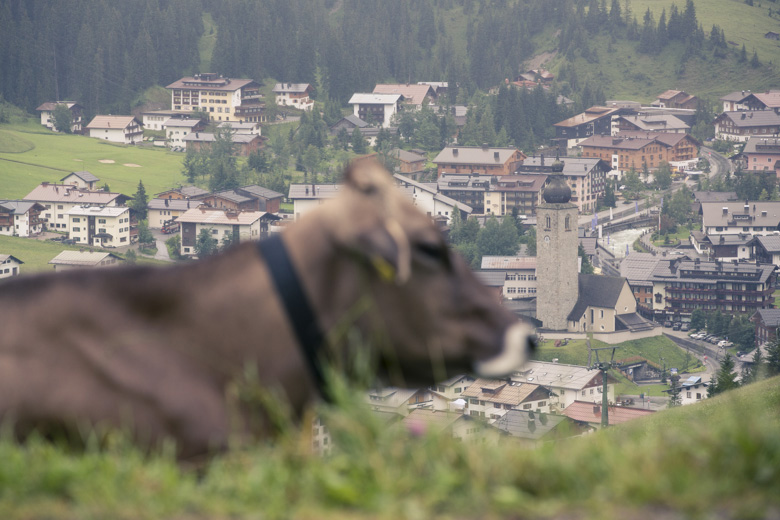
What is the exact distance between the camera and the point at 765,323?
36.4 m

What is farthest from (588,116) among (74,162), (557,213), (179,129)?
(74,162)

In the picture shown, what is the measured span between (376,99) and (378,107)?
37.8 inches

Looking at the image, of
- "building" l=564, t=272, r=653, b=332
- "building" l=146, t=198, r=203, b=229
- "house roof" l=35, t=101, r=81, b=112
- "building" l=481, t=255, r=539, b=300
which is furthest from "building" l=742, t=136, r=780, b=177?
"house roof" l=35, t=101, r=81, b=112

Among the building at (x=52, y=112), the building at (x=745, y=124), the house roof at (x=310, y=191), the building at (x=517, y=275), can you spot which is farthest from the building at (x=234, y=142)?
the building at (x=745, y=124)

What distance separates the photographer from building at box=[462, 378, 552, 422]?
25203 millimetres

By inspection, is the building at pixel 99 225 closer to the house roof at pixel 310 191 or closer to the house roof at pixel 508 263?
the house roof at pixel 310 191

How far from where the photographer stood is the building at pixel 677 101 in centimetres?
7438

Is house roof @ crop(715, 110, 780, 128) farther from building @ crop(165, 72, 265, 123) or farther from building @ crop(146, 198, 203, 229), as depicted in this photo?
building @ crop(146, 198, 203, 229)

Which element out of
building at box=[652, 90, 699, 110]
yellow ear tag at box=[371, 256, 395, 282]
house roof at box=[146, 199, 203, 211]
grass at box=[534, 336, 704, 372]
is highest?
building at box=[652, 90, 699, 110]

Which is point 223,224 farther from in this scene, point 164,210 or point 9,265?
point 9,265

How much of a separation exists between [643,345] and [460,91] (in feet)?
134

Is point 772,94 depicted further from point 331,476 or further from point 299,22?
point 331,476

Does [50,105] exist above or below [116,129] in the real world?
above

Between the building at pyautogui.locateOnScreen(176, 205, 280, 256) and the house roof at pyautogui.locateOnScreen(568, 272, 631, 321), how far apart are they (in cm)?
1523
